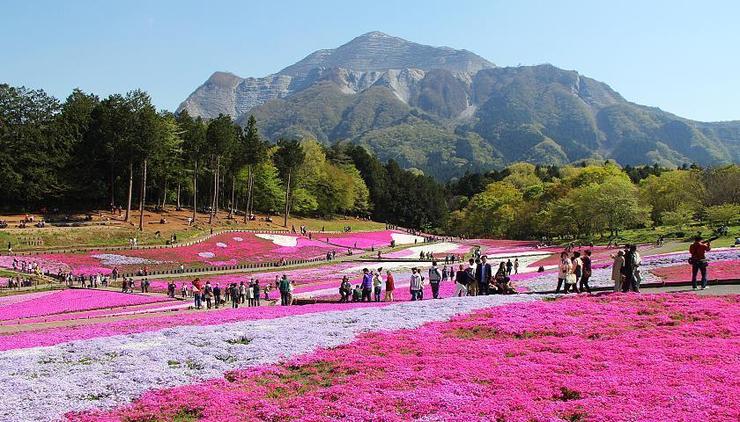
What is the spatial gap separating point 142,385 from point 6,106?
88.7m

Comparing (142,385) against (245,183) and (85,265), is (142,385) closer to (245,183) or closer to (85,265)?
(85,265)

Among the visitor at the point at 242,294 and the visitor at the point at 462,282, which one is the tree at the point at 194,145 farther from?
the visitor at the point at 462,282

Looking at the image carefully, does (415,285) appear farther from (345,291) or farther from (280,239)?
(280,239)

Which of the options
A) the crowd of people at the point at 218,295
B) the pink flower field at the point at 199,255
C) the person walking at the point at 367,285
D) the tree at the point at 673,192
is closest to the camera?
the person walking at the point at 367,285

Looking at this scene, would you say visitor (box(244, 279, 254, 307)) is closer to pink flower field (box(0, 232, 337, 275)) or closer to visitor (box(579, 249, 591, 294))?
visitor (box(579, 249, 591, 294))

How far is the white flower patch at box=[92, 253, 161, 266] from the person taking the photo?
61.4 metres

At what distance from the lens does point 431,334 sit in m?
20.6

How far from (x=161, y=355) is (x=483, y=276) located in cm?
1706

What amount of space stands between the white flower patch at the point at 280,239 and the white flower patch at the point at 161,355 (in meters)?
58.4

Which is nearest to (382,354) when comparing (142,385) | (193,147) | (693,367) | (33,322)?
(142,385)

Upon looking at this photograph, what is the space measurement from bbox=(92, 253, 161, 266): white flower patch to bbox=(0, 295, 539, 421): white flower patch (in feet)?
139

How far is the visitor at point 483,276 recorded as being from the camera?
30.1 meters

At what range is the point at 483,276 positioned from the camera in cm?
3014

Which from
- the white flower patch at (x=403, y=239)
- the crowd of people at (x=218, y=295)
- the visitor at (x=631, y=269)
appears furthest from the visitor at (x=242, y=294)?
the white flower patch at (x=403, y=239)
